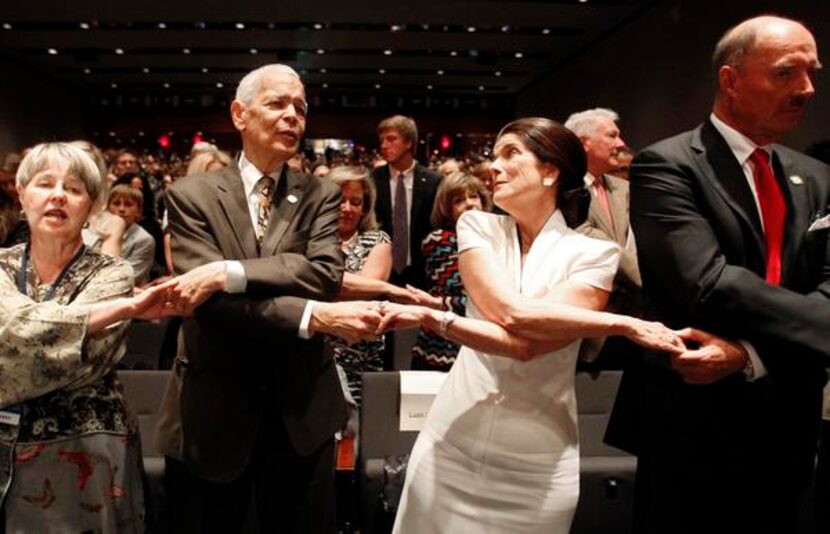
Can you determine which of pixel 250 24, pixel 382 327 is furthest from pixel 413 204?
pixel 250 24

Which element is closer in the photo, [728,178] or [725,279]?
[725,279]

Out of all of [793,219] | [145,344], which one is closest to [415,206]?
[145,344]

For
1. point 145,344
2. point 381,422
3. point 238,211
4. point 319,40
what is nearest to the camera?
point 238,211

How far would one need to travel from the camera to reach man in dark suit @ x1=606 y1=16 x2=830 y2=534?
6.29 ft

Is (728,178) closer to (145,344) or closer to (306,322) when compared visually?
(306,322)

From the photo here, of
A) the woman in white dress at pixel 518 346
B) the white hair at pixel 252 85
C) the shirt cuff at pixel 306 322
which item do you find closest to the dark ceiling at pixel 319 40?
the white hair at pixel 252 85

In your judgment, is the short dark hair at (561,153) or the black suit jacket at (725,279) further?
the short dark hair at (561,153)

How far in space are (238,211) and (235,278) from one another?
0.94 ft

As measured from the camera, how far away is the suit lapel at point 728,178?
77.2 inches

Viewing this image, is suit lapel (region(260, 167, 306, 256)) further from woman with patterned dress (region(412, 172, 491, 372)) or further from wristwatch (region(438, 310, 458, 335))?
woman with patterned dress (region(412, 172, 491, 372))

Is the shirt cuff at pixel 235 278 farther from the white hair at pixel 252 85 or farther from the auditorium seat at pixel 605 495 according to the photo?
the auditorium seat at pixel 605 495

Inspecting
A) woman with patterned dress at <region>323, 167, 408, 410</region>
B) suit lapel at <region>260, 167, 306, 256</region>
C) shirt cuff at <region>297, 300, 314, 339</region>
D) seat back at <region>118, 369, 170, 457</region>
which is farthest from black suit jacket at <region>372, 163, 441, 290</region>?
shirt cuff at <region>297, 300, 314, 339</region>

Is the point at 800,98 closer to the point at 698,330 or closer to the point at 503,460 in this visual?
the point at 698,330

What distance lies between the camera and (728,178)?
199 centimetres
